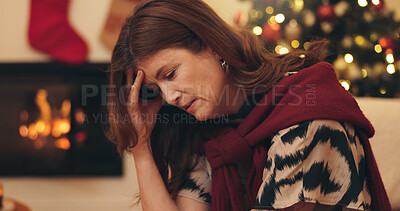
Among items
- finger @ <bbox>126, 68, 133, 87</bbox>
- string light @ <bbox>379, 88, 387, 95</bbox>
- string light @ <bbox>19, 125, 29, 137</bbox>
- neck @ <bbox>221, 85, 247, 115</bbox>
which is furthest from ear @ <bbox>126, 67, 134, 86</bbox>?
Result: string light @ <bbox>19, 125, 29, 137</bbox>

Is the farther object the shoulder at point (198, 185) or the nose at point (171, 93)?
the shoulder at point (198, 185)

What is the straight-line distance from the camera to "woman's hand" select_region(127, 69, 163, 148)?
1.13 m

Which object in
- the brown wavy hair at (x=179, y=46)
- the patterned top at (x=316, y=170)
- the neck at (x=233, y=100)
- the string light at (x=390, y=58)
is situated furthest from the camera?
the string light at (x=390, y=58)

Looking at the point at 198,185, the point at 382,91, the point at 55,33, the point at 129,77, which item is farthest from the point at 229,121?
the point at 55,33

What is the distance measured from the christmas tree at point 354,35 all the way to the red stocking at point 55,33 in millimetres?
1228

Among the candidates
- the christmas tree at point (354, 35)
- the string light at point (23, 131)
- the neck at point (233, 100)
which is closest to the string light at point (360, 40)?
the christmas tree at point (354, 35)

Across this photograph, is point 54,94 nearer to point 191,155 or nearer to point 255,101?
point 191,155

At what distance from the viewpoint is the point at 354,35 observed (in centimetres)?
210

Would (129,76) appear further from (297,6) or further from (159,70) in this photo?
(297,6)

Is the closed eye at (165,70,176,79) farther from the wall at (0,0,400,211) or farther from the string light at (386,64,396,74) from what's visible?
the wall at (0,0,400,211)

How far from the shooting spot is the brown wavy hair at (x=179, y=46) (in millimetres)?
979

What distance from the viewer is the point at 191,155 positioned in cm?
123

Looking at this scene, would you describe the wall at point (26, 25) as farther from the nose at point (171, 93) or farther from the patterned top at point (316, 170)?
the patterned top at point (316, 170)

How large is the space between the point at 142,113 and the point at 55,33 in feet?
5.59
